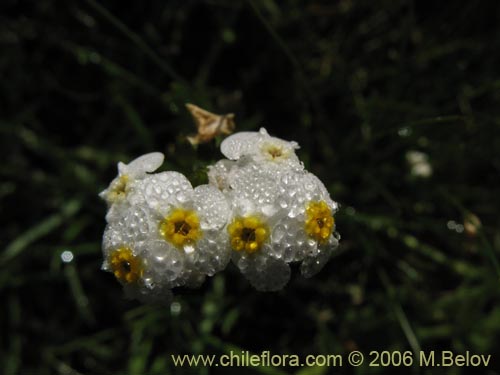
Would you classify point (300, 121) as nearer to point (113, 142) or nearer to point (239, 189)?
point (113, 142)

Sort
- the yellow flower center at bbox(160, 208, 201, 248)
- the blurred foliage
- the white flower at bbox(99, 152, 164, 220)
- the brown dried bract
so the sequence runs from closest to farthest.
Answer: the yellow flower center at bbox(160, 208, 201, 248) → the white flower at bbox(99, 152, 164, 220) → the brown dried bract → the blurred foliage

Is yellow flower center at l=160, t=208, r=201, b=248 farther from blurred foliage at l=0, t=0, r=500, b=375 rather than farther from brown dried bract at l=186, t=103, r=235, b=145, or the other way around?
blurred foliage at l=0, t=0, r=500, b=375

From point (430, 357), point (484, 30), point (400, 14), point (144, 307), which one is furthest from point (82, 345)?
point (484, 30)

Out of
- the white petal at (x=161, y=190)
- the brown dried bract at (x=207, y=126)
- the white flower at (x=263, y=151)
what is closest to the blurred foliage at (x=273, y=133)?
the brown dried bract at (x=207, y=126)

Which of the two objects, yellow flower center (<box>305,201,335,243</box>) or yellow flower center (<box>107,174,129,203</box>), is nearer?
yellow flower center (<box>305,201,335,243</box>)

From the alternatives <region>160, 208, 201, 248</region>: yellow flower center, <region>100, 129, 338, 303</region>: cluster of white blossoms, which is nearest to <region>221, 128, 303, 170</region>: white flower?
<region>100, 129, 338, 303</region>: cluster of white blossoms

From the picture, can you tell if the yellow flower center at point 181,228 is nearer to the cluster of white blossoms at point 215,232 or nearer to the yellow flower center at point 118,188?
the cluster of white blossoms at point 215,232

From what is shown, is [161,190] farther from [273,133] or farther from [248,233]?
[273,133]
